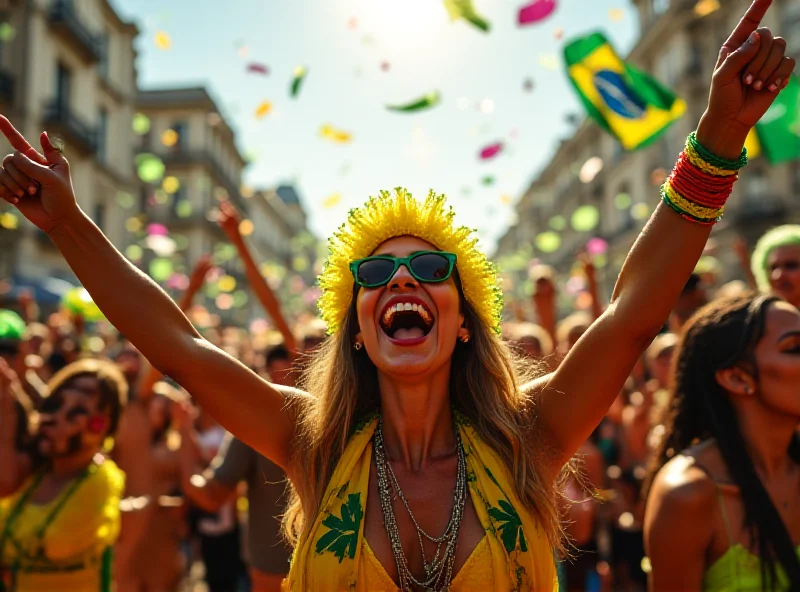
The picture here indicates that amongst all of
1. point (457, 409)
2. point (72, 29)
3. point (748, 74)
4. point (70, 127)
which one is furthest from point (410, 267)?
point (72, 29)

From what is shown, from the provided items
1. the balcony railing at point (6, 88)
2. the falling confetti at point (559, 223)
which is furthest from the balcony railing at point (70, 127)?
the falling confetti at point (559, 223)

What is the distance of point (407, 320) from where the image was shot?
2.01 meters

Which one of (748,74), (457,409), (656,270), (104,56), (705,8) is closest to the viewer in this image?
(748,74)

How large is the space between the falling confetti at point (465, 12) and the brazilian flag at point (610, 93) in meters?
1.47

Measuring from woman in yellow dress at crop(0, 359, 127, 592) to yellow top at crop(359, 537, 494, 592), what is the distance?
190 cm

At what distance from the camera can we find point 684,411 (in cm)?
234

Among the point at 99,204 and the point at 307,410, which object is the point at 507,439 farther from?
the point at 99,204

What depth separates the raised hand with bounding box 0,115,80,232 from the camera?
71.2 inches

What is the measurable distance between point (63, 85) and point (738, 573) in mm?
22799

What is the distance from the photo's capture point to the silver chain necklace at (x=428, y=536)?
1.68m

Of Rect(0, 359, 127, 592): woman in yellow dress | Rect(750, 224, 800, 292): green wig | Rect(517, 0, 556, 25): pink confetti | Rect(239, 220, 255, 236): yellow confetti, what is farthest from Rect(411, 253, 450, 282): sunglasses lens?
Rect(517, 0, 556, 25): pink confetti

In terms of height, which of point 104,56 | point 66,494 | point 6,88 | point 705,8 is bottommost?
point 66,494

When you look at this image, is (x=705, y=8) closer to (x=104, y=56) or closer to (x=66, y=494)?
(x=66, y=494)

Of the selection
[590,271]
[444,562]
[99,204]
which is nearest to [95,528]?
[444,562]
